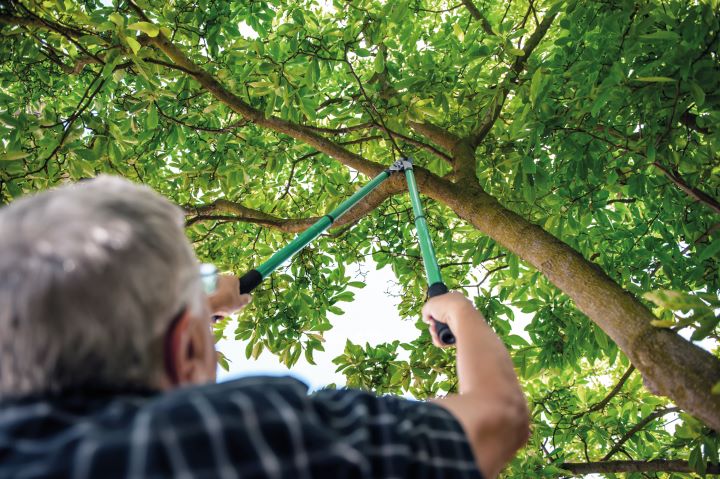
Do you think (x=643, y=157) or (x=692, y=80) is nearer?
(x=692, y=80)

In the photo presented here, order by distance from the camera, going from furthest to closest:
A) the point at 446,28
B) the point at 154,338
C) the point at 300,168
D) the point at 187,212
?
the point at 300,168 < the point at 446,28 < the point at 187,212 < the point at 154,338

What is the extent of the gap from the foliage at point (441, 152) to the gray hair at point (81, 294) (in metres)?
1.81

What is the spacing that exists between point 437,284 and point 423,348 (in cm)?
243

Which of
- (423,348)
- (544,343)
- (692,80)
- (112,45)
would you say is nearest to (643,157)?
(692,80)

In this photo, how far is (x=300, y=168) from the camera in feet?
20.7

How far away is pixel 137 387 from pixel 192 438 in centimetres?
19

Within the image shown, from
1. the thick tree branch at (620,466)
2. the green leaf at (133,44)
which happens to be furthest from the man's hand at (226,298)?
the thick tree branch at (620,466)

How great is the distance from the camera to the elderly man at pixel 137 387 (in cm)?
64

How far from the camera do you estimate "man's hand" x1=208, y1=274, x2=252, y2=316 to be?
234cm

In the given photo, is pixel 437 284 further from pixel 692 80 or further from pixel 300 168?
pixel 300 168

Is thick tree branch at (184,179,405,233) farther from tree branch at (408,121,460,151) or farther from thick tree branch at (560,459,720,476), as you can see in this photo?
thick tree branch at (560,459,720,476)

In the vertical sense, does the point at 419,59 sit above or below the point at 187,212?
above

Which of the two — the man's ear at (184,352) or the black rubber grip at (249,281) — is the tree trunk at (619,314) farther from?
the man's ear at (184,352)

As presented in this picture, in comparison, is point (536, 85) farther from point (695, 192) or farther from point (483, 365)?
point (483, 365)
